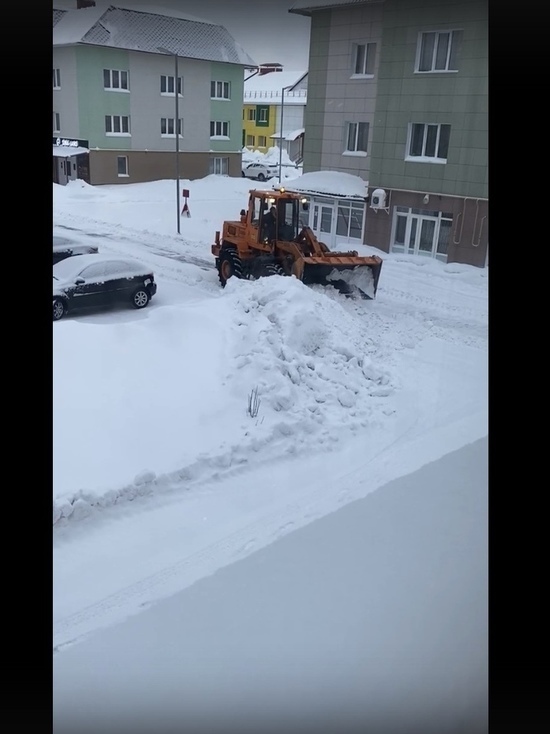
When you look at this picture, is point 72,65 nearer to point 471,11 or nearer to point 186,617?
point 471,11

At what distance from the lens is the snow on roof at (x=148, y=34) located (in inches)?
82.0

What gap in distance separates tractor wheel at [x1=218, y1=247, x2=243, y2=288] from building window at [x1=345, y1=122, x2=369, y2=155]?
2.89 feet

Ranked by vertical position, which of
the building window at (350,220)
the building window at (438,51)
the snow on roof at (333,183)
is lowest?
the building window at (350,220)

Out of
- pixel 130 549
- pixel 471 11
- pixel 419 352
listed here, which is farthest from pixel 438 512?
pixel 471 11

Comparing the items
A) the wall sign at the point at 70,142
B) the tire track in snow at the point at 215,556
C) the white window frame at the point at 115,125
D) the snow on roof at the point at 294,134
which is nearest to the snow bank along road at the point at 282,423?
the tire track in snow at the point at 215,556

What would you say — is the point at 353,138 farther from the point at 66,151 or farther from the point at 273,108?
the point at 66,151

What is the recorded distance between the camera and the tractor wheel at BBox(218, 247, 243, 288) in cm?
336

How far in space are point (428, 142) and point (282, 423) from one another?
146 centimetres

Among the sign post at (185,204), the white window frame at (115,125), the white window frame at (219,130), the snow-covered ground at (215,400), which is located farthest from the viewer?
the sign post at (185,204)

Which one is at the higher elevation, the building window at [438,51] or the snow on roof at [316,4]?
the snow on roof at [316,4]

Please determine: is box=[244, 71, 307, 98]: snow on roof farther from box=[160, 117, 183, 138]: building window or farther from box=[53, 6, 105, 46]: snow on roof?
box=[53, 6, 105, 46]: snow on roof

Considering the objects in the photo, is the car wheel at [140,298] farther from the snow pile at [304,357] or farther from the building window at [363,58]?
the building window at [363,58]

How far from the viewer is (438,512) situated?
2.59 meters

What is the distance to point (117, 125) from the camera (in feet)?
7.95
